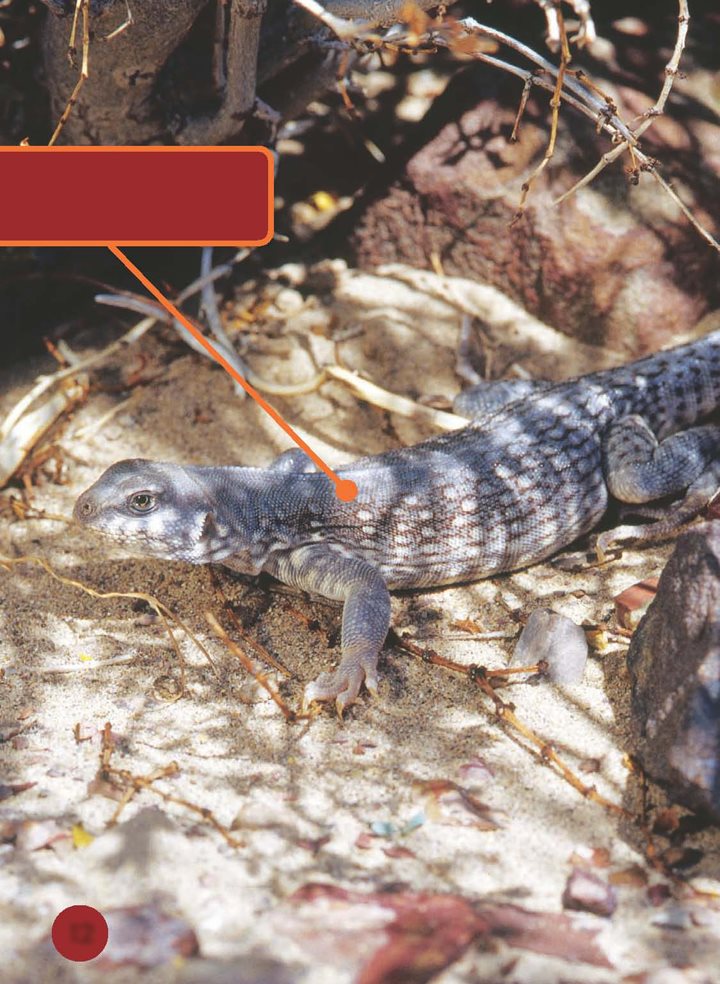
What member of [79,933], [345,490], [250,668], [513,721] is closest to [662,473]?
[345,490]

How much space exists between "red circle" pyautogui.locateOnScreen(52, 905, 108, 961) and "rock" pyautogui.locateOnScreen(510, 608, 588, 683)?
207cm

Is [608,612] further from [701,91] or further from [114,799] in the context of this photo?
[701,91]

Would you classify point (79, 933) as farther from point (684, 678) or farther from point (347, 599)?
point (684, 678)

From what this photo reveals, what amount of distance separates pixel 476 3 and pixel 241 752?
17.5 feet

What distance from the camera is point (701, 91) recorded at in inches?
248

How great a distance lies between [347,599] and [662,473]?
1.75 meters

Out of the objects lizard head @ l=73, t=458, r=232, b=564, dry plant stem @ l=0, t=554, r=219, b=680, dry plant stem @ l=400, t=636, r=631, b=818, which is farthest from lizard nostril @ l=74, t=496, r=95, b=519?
dry plant stem @ l=400, t=636, r=631, b=818

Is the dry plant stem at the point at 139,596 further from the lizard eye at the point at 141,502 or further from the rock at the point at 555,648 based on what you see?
the rock at the point at 555,648

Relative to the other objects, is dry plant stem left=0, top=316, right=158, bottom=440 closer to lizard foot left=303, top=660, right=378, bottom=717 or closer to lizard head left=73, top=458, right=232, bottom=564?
lizard head left=73, top=458, right=232, bottom=564

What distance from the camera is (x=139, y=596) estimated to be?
4.54 m

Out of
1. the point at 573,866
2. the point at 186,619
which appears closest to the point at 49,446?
the point at 186,619

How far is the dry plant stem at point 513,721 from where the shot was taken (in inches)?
137

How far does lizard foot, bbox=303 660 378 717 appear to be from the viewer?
158 inches

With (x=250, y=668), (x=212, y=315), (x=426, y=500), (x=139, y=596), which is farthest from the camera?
(x=212, y=315)
